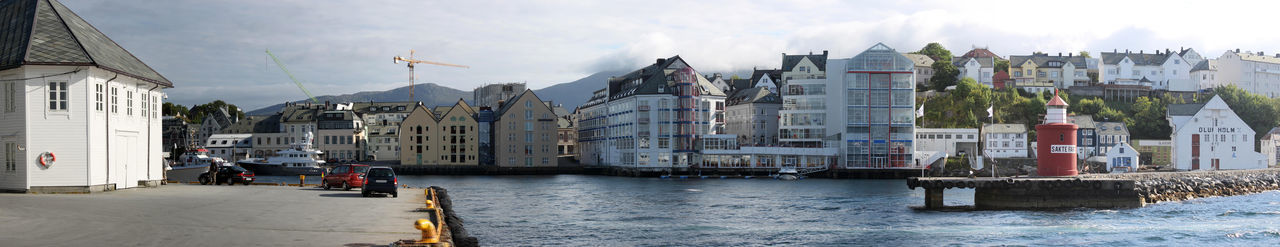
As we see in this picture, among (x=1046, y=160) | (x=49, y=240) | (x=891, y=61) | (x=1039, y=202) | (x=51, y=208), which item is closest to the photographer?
(x=49, y=240)

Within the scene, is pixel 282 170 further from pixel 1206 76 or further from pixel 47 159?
pixel 1206 76

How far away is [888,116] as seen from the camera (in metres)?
111

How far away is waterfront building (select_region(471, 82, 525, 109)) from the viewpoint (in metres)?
171

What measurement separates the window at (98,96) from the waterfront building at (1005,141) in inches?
3999

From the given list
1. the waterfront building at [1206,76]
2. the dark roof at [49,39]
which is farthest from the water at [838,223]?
the waterfront building at [1206,76]

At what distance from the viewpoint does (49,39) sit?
37.8m

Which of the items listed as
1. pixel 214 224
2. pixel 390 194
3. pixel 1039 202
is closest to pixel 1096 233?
pixel 1039 202

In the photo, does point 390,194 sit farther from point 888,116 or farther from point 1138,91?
point 1138,91

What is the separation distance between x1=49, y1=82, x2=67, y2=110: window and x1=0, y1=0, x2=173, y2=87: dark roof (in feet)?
3.68

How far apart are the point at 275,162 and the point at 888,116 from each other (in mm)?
67022

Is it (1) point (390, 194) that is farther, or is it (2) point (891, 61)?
(2) point (891, 61)

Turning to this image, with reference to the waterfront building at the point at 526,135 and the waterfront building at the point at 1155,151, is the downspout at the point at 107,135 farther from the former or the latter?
the waterfront building at the point at 1155,151

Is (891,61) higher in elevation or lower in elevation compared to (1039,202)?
higher

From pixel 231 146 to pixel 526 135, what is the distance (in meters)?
50.7
